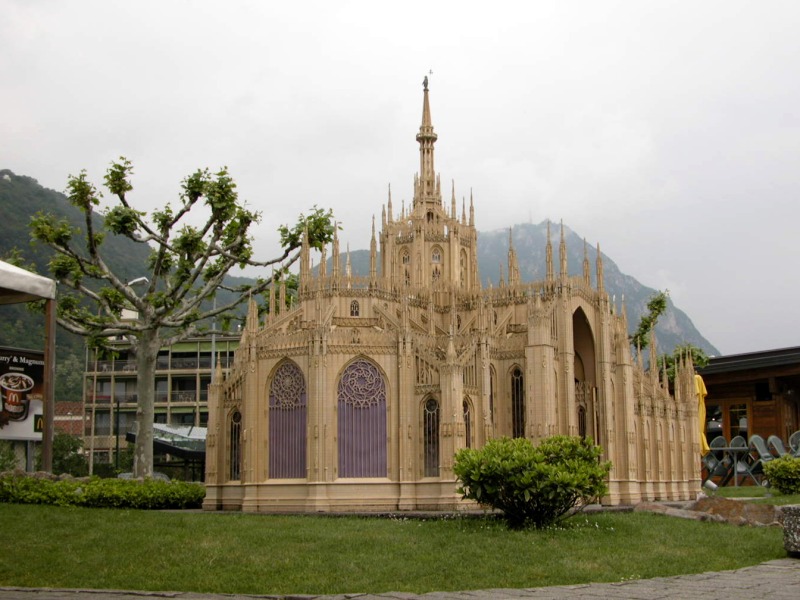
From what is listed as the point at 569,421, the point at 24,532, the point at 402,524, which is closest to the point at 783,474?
the point at 569,421

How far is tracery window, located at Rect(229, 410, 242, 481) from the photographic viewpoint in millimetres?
35406

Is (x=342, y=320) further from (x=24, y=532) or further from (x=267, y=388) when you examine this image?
(x=24, y=532)

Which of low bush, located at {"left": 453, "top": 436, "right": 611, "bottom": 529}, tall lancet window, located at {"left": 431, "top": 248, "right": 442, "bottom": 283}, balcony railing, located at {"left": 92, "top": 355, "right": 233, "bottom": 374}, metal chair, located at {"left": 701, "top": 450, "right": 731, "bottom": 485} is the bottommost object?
metal chair, located at {"left": 701, "top": 450, "right": 731, "bottom": 485}

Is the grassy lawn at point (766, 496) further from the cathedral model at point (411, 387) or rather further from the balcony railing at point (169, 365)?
the balcony railing at point (169, 365)

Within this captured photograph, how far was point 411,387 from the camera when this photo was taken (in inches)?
1331

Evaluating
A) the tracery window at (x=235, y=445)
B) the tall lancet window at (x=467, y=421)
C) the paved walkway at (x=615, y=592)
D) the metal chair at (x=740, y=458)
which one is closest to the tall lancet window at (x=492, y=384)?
the tall lancet window at (x=467, y=421)

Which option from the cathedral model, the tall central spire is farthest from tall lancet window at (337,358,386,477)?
the tall central spire

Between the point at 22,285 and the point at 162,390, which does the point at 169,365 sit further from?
the point at 22,285

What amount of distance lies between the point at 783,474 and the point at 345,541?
23.2 m

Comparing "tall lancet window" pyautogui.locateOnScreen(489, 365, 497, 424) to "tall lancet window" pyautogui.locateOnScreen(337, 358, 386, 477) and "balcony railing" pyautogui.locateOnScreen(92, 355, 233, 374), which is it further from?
"balcony railing" pyautogui.locateOnScreen(92, 355, 233, 374)

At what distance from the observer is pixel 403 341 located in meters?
33.9

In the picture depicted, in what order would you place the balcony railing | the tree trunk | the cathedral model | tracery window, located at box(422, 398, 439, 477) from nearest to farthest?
the cathedral model → tracery window, located at box(422, 398, 439, 477) → the tree trunk → the balcony railing

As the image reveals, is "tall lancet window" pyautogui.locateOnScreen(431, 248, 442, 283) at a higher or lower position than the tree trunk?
higher

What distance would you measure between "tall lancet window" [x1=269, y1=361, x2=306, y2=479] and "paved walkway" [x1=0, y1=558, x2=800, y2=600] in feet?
54.5
